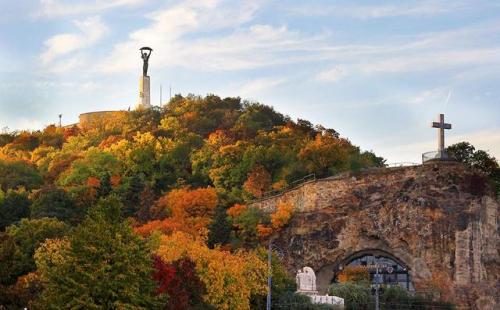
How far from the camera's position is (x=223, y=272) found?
64.9 metres

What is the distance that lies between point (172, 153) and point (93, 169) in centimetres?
771

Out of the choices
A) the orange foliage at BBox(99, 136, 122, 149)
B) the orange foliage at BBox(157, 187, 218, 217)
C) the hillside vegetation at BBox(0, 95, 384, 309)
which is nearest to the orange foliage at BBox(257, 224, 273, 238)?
the hillside vegetation at BBox(0, 95, 384, 309)

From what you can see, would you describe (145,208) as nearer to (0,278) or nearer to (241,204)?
(241,204)

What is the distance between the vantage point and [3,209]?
284ft

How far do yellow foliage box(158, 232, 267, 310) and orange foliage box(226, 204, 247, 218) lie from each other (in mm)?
14244

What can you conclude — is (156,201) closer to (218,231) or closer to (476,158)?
(218,231)

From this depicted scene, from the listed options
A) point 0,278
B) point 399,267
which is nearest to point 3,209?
point 0,278

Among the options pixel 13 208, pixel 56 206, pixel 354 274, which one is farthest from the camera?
pixel 13 208

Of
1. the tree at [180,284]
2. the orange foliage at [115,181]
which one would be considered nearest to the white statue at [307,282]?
the tree at [180,284]

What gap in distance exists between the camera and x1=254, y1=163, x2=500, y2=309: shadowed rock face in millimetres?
80688

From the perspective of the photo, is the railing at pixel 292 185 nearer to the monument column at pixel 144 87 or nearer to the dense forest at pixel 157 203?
the dense forest at pixel 157 203

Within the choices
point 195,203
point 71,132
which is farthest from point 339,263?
point 71,132

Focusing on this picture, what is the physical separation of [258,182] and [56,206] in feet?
57.8

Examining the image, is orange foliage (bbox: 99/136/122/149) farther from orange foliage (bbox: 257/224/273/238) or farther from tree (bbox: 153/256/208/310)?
tree (bbox: 153/256/208/310)
